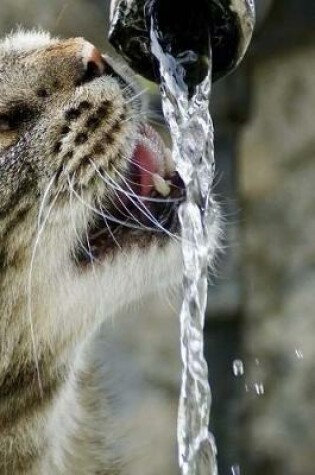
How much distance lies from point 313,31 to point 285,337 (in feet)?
2.72

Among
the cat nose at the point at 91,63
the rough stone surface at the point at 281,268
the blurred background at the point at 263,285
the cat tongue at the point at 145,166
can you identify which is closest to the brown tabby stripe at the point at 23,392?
the cat tongue at the point at 145,166

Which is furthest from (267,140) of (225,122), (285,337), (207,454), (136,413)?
(207,454)

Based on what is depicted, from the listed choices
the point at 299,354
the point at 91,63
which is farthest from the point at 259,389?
the point at 91,63

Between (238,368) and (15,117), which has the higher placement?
(15,117)

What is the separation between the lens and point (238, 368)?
3299 mm

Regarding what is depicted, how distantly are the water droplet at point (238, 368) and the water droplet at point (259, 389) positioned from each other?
0.17 ft

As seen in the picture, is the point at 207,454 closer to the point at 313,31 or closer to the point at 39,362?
the point at 39,362

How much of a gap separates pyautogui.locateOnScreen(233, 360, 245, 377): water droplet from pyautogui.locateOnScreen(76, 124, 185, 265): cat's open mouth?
4.68 feet

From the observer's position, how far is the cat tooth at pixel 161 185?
1.88 m

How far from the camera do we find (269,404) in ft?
11.3

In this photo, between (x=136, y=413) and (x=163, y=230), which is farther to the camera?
(x=136, y=413)

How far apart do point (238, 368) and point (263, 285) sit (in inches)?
10.8

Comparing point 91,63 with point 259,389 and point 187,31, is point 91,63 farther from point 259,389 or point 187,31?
point 259,389

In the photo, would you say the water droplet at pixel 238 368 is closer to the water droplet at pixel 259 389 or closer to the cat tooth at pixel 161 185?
the water droplet at pixel 259 389
